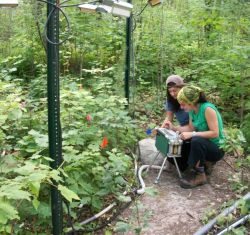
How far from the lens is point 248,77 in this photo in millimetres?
5793

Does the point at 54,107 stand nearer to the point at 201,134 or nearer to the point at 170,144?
the point at 170,144

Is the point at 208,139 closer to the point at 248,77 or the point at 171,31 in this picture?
the point at 248,77

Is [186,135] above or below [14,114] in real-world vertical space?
below

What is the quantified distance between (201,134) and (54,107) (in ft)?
6.08

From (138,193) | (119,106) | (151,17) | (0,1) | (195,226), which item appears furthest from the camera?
(151,17)

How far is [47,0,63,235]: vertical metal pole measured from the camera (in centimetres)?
260

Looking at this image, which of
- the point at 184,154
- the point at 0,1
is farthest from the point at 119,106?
the point at 0,1

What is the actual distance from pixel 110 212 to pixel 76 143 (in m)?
0.73

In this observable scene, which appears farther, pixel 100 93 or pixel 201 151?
pixel 100 93

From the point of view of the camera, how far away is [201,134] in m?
4.03

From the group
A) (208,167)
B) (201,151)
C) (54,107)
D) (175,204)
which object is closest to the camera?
(54,107)

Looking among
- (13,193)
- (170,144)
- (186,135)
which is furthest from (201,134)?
(13,193)

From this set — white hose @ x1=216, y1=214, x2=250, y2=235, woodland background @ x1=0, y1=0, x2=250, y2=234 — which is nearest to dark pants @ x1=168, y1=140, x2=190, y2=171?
woodland background @ x1=0, y1=0, x2=250, y2=234

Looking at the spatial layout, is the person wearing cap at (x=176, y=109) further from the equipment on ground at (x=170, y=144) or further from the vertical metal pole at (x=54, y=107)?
the vertical metal pole at (x=54, y=107)
